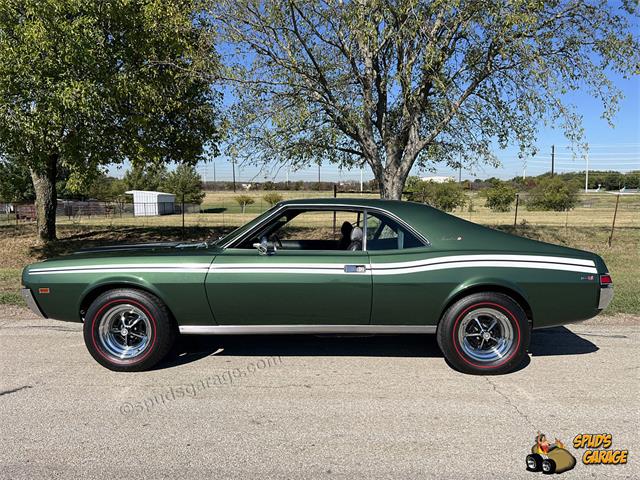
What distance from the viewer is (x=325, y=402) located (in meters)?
3.39

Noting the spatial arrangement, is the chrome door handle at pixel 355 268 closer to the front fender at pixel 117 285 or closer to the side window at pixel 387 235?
the side window at pixel 387 235

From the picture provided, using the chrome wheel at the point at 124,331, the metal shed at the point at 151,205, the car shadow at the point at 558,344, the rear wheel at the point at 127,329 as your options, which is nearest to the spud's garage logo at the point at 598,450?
the car shadow at the point at 558,344

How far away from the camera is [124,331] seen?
4004mm

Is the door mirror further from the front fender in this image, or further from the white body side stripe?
the front fender

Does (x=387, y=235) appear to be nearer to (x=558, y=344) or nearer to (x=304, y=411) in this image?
(x=304, y=411)

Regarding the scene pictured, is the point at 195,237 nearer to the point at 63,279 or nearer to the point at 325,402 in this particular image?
the point at 63,279

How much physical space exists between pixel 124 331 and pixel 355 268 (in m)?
2.11

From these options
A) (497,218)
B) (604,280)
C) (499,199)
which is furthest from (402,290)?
(499,199)

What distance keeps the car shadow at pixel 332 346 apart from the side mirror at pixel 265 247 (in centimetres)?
104

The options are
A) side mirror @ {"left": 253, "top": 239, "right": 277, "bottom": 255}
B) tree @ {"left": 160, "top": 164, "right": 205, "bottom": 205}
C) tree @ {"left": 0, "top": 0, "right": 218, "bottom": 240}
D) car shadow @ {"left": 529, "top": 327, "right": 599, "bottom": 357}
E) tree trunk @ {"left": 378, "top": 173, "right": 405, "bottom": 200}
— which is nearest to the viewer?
side mirror @ {"left": 253, "top": 239, "right": 277, "bottom": 255}

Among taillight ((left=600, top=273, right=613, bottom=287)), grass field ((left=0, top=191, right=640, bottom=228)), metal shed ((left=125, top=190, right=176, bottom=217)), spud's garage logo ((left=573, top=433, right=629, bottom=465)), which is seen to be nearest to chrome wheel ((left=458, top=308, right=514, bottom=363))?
taillight ((left=600, top=273, right=613, bottom=287))

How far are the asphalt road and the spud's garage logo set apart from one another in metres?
0.05

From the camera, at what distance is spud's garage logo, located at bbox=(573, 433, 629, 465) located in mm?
2635

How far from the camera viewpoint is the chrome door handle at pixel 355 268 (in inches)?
151
